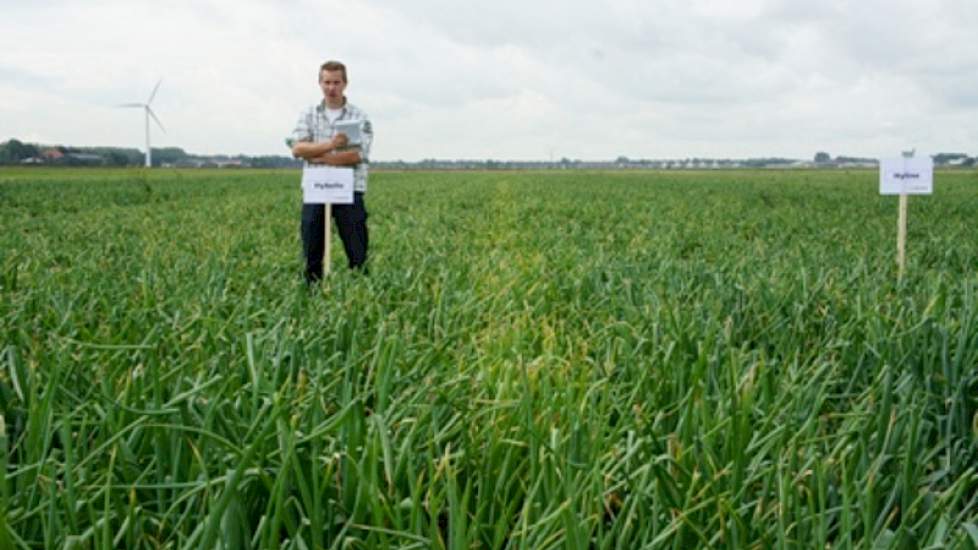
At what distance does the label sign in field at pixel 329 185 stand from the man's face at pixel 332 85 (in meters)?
0.59

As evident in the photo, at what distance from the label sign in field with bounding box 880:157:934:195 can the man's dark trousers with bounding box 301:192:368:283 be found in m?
4.31

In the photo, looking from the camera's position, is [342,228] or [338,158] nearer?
[338,158]

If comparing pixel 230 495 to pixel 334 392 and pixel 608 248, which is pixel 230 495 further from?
pixel 608 248

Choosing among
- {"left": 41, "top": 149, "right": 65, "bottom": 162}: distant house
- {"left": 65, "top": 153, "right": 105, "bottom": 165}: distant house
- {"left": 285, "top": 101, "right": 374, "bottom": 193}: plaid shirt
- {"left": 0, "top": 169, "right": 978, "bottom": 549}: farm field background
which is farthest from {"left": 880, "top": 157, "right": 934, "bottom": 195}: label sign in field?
{"left": 41, "top": 149, "right": 65, "bottom": 162}: distant house

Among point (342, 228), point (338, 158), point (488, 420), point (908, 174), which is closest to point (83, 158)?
point (342, 228)

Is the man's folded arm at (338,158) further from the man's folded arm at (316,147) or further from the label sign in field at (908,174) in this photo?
the label sign in field at (908,174)

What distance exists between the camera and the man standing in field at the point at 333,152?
6.34 meters

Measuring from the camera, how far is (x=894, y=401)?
2576mm

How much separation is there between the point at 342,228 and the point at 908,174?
184 inches

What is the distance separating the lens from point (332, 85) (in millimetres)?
6387

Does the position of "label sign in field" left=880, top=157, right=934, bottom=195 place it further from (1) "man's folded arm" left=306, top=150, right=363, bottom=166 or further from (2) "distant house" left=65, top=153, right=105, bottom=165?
(2) "distant house" left=65, top=153, right=105, bottom=165

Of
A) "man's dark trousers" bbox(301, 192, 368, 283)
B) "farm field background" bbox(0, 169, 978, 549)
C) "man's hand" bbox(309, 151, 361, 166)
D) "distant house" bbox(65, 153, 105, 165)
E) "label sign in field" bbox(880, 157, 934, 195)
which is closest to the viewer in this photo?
"farm field background" bbox(0, 169, 978, 549)

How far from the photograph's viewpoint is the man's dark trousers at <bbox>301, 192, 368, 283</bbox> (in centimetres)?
664

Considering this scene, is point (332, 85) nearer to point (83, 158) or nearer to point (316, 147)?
point (316, 147)
